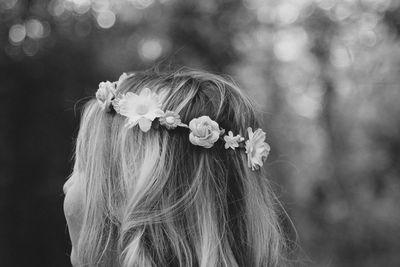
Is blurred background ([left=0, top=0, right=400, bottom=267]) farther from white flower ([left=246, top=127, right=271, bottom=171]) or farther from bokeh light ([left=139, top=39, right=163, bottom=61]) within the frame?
white flower ([left=246, top=127, right=271, bottom=171])

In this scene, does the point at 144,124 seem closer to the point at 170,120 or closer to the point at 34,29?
the point at 170,120

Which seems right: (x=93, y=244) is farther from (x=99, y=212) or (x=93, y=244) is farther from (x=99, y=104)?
(x=99, y=104)

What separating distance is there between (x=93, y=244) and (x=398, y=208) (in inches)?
282

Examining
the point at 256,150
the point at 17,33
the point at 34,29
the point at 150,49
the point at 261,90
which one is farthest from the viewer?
the point at 261,90

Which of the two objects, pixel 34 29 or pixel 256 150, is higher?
pixel 34 29

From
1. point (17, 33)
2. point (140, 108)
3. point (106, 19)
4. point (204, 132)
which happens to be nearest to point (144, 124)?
point (140, 108)

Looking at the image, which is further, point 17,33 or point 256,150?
point 17,33

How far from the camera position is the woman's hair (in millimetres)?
1237

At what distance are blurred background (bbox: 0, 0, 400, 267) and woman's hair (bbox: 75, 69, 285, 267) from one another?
3.22 m

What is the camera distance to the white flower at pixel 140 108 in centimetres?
128

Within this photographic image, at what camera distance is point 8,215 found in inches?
207

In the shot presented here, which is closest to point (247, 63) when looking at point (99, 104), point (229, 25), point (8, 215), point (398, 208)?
point (229, 25)

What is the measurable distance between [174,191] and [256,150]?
248 mm

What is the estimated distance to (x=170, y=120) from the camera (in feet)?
4.17
